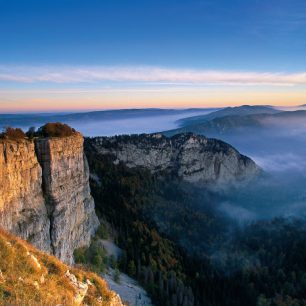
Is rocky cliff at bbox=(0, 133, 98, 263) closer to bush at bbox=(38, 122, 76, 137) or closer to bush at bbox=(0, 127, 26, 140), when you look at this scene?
bush at bbox=(0, 127, 26, 140)

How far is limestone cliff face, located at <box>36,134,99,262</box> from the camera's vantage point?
5612cm

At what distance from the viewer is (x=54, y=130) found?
64375 millimetres

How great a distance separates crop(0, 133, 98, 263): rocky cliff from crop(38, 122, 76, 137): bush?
1.51m

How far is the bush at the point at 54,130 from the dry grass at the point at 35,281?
4169 cm

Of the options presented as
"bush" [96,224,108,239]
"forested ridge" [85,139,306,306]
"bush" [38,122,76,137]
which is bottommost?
"forested ridge" [85,139,306,306]

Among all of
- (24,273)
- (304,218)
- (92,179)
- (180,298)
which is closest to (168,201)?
(92,179)

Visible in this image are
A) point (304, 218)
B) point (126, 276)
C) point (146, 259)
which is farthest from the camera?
point (304, 218)

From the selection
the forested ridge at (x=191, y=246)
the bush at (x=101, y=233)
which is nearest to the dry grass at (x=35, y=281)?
the forested ridge at (x=191, y=246)

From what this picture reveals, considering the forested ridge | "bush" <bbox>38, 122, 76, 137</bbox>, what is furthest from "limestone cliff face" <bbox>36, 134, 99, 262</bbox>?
the forested ridge

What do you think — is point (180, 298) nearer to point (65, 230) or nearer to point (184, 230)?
point (65, 230)

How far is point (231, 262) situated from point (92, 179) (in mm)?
57621

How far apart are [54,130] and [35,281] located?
4771 centimetres

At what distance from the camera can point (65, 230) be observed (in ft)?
208

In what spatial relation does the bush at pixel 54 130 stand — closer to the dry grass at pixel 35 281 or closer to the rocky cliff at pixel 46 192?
the rocky cliff at pixel 46 192
